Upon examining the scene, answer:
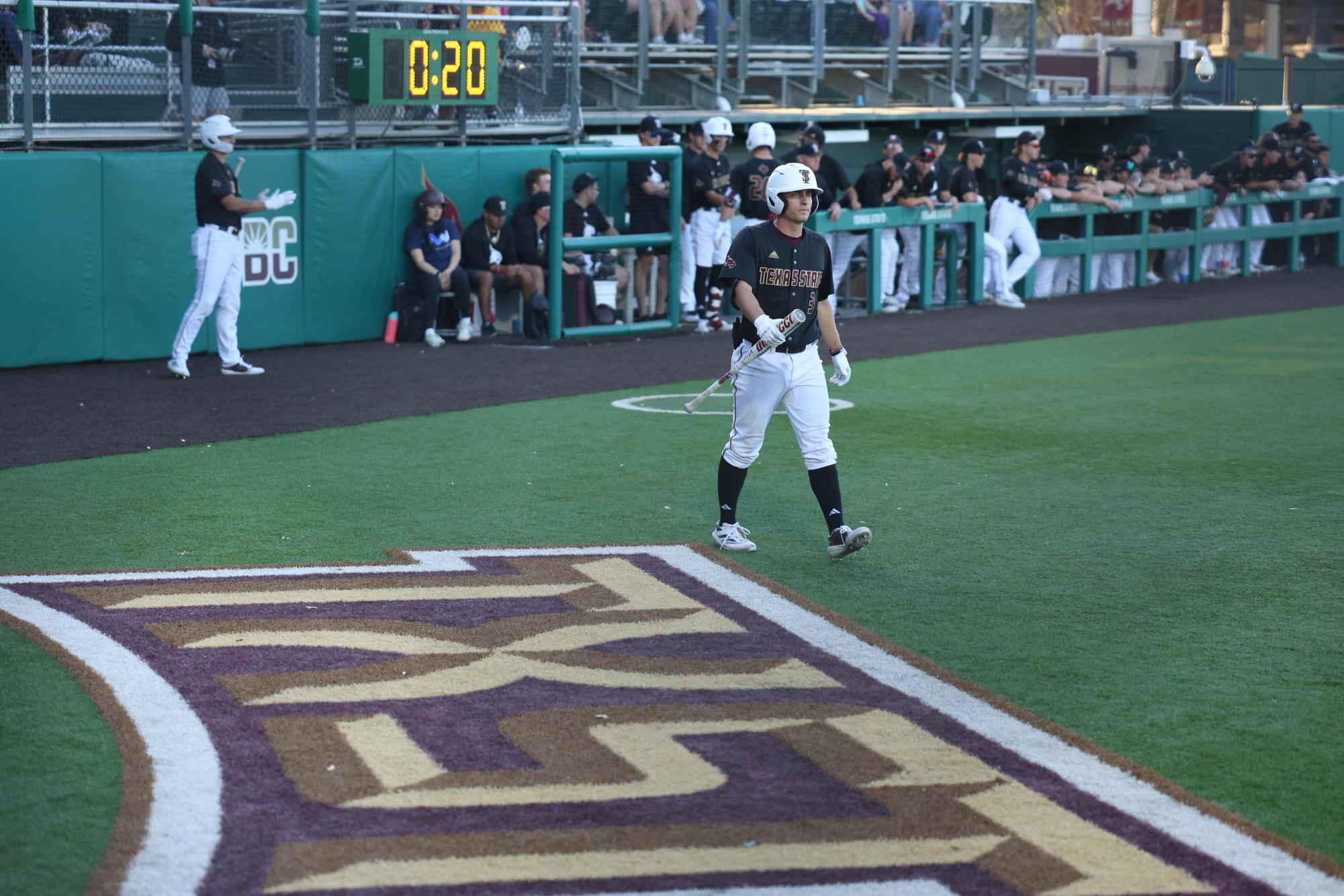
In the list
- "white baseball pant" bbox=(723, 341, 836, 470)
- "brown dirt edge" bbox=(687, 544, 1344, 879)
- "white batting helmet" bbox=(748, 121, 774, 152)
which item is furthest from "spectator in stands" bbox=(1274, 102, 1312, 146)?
"brown dirt edge" bbox=(687, 544, 1344, 879)

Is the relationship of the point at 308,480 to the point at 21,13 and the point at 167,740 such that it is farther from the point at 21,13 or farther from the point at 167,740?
the point at 21,13

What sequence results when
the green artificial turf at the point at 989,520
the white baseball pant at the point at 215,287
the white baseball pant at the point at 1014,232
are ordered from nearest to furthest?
the green artificial turf at the point at 989,520 < the white baseball pant at the point at 215,287 < the white baseball pant at the point at 1014,232

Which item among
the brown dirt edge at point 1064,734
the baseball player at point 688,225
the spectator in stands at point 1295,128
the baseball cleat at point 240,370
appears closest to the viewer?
the brown dirt edge at point 1064,734

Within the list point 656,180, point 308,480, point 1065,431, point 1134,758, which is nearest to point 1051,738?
point 1134,758

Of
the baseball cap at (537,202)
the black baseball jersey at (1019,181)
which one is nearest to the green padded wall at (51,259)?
the baseball cap at (537,202)

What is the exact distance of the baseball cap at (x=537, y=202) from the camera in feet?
53.9

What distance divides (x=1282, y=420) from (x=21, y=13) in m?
9.97

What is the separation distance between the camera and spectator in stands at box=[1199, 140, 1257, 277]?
2338 cm

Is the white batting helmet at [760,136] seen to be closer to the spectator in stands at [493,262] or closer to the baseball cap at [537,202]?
the baseball cap at [537,202]

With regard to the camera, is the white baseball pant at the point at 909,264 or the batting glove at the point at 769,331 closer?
the batting glove at the point at 769,331

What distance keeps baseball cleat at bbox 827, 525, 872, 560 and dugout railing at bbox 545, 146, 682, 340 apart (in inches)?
336

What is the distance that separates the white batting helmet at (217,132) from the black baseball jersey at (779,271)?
20.8 feet

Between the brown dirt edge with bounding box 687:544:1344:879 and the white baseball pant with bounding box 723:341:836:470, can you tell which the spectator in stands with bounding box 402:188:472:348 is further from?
the brown dirt edge with bounding box 687:544:1344:879

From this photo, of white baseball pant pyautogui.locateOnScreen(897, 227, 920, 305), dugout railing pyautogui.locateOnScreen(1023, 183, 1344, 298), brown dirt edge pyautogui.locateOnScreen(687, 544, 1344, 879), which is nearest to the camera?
brown dirt edge pyautogui.locateOnScreen(687, 544, 1344, 879)
